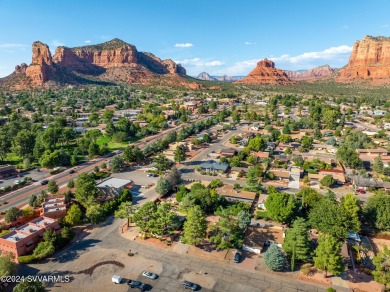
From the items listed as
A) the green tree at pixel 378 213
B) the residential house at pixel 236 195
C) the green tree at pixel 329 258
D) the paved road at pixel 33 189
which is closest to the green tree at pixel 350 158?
the green tree at pixel 378 213

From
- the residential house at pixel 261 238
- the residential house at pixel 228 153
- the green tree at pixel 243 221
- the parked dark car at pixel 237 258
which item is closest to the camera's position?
the parked dark car at pixel 237 258

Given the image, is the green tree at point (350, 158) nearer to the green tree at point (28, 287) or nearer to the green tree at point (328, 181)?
the green tree at point (328, 181)

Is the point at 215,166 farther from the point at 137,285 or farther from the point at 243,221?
the point at 137,285

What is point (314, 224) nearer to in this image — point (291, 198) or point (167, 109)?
point (291, 198)

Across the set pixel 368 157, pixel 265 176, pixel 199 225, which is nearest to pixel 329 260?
pixel 199 225

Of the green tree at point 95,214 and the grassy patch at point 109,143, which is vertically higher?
the grassy patch at point 109,143

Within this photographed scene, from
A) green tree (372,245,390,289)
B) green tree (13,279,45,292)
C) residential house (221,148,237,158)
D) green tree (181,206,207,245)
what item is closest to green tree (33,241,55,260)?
green tree (13,279,45,292)

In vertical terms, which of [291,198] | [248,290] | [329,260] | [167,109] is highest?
[167,109]
